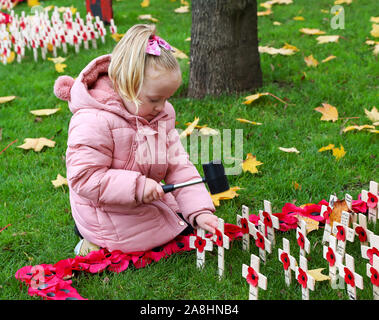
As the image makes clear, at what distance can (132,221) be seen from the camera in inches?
111

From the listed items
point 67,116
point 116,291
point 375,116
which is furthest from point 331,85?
point 116,291

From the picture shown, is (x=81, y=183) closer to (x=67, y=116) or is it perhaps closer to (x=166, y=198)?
(x=166, y=198)

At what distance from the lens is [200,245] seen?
269 cm

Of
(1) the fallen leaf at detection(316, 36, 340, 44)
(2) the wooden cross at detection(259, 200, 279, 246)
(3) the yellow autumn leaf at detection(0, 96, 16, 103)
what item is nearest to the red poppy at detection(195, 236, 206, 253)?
(2) the wooden cross at detection(259, 200, 279, 246)

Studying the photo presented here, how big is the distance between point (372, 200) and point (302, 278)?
2.63 ft

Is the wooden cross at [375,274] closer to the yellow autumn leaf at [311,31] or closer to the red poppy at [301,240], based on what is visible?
the red poppy at [301,240]

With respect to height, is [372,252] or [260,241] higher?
[372,252]

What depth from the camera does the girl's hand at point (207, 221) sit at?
2736mm

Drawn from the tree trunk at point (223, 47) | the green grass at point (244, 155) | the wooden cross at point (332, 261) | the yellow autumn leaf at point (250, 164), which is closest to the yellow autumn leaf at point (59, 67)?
the green grass at point (244, 155)

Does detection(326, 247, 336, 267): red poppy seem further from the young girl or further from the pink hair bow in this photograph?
the pink hair bow

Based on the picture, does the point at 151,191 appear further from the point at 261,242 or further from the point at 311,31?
the point at 311,31

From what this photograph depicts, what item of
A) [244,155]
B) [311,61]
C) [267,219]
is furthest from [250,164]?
[311,61]

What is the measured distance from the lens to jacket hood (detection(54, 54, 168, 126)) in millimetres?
2676

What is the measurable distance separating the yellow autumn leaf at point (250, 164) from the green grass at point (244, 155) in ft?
0.18
